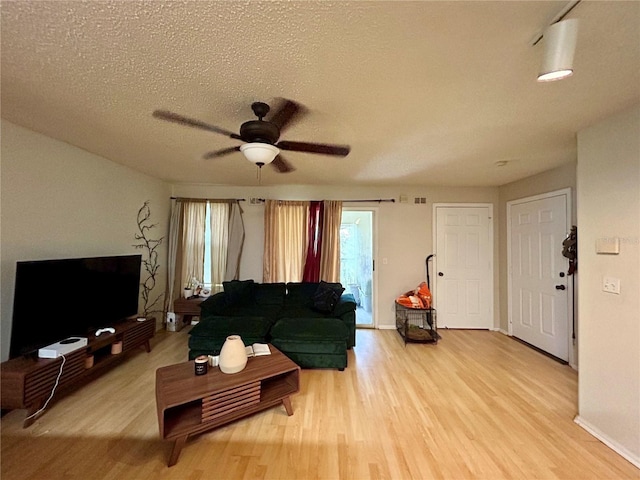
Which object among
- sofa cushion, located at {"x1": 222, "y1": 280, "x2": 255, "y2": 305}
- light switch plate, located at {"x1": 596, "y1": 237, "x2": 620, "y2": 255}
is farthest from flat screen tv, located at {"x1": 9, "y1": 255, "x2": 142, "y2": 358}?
light switch plate, located at {"x1": 596, "y1": 237, "x2": 620, "y2": 255}

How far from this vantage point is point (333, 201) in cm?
430

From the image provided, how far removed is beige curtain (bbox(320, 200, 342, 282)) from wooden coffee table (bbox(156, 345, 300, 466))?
215cm

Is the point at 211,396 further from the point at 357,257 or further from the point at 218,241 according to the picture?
the point at 357,257

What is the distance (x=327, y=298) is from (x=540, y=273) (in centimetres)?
288

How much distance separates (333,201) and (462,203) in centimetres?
219

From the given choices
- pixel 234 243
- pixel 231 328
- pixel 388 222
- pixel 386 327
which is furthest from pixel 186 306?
pixel 388 222

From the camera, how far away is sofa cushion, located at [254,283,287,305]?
12.8 feet

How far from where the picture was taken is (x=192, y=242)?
435 cm

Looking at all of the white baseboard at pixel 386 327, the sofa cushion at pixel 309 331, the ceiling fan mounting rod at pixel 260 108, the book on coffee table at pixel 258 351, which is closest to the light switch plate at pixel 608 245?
the sofa cushion at pixel 309 331

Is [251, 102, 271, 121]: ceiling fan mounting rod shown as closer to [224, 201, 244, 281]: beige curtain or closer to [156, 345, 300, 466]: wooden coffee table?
[156, 345, 300, 466]: wooden coffee table

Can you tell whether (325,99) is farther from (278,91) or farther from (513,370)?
(513,370)

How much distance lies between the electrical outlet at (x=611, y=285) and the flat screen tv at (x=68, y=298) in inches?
175

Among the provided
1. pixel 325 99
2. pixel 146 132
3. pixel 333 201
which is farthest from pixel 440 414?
pixel 146 132

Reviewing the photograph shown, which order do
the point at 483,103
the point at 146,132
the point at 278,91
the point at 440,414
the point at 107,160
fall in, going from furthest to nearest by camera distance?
1. the point at 107,160
2. the point at 146,132
3. the point at 440,414
4. the point at 483,103
5. the point at 278,91
